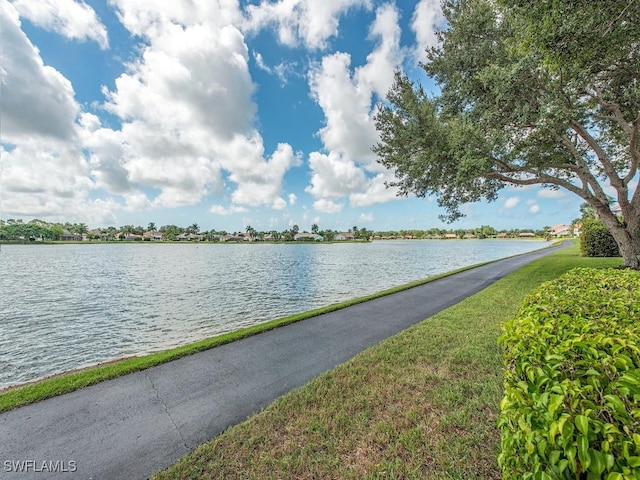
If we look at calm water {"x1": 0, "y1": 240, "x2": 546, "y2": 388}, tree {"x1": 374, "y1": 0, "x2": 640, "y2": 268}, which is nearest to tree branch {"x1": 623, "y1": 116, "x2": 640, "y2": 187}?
tree {"x1": 374, "y1": 0, "x2": 640, "y2": 268}

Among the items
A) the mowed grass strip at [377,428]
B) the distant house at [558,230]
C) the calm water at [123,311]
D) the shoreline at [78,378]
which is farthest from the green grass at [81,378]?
the distant house at [558,230]

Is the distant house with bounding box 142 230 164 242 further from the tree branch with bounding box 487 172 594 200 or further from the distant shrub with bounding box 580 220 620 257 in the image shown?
the distant shrub with bounding box 580 220 620 257

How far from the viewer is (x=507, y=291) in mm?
9859

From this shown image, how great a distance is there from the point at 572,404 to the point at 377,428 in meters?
2.29

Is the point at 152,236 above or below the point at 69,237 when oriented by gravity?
above

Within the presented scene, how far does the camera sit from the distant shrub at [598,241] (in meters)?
19.1

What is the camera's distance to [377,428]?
298cm

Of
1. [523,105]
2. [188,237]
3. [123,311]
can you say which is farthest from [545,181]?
[188,237]

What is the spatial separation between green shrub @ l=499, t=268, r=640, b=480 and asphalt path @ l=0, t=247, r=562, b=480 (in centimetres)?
319

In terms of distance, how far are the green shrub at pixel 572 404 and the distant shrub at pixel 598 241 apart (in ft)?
82.1

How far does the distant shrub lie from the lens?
62.8ft

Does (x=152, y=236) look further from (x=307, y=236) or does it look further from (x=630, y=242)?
(x=630, y=242)

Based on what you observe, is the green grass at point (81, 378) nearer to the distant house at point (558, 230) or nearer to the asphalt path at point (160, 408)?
the asphalt path at point (160, 408)

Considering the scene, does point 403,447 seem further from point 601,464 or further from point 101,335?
point 101,335
